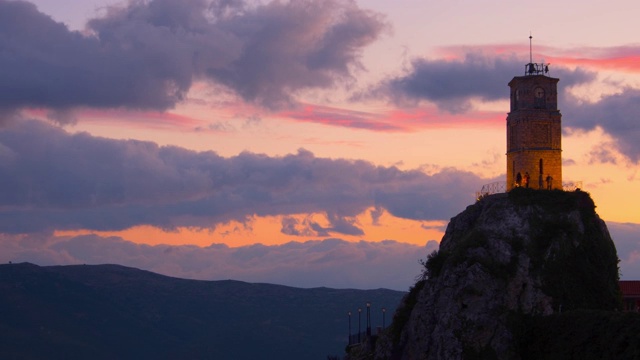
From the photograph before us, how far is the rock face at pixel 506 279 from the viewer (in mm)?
95750

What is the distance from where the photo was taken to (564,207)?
10394 centimetres

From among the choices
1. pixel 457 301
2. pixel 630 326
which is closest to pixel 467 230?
pixel 457 301

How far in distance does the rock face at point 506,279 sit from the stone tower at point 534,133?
6.25 m

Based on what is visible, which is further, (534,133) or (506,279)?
(534,133)

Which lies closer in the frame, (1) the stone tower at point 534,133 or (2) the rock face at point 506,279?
(2) the rock face at point 506,279

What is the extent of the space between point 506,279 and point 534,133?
→ 22.4 m

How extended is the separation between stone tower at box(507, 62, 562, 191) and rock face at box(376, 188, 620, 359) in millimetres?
6248

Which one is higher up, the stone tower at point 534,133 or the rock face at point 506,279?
the stone tower at point 534,133

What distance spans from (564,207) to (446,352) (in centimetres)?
2112

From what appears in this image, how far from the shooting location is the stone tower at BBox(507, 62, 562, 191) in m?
112

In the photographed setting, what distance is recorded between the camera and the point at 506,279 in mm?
97938

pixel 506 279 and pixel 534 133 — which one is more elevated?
pixel 534 133

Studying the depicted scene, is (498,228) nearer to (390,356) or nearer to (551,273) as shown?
(551,273)

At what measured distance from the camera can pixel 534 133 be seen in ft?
371
